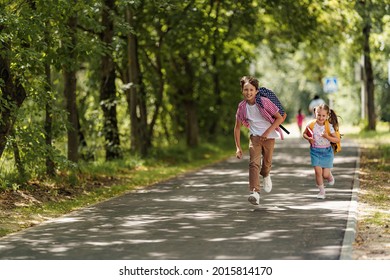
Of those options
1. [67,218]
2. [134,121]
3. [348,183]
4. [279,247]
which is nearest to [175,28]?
[134,121]

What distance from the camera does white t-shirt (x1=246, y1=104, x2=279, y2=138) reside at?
1171cm

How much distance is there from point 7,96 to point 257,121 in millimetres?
4359

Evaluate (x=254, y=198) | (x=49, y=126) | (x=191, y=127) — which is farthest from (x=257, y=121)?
(x=191, y=127)

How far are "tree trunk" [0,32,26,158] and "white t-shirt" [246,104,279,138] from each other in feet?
13.1

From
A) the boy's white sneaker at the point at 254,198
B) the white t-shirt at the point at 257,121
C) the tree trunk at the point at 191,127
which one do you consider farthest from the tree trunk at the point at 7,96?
the tree trunk at the point at 191,127

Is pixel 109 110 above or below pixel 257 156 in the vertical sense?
above

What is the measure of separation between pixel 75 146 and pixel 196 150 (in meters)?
9.73

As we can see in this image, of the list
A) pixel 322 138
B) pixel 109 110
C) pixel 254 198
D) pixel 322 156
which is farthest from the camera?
pixel 109 110

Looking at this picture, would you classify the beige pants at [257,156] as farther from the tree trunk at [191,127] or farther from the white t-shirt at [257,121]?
the tree trunk at [191,127]

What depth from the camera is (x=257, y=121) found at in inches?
462

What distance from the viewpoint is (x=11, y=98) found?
45.4 ft

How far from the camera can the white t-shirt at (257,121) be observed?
11.7m

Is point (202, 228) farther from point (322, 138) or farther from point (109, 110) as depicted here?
point (109, 110)
